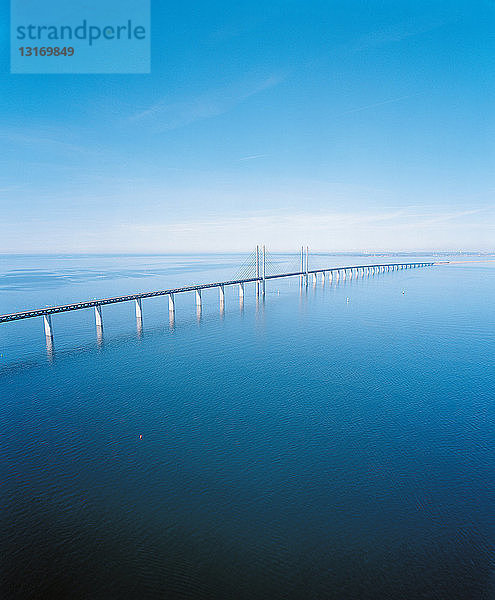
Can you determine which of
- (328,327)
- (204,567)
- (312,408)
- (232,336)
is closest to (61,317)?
(232,336)

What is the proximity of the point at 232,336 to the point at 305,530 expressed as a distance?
41061mm

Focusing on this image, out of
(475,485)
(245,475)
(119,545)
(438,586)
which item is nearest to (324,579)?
(438,586)

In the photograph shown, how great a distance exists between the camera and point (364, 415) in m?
29.5

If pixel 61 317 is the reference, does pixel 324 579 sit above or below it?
below

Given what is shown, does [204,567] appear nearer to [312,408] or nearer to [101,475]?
[101,475]

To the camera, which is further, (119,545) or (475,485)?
(475,485)

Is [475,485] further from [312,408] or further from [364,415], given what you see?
[312,408]

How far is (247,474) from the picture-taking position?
70.4 ft

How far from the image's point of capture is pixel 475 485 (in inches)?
806

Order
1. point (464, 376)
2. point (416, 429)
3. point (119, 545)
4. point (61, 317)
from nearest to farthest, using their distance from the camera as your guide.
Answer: point (119, 545) → point (416, 429) → point (464, 376) → point (61, 317)

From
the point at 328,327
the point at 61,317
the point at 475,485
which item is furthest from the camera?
the point at 61,317

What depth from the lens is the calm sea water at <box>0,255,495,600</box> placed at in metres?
15.0

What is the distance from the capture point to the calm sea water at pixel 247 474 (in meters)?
15.0

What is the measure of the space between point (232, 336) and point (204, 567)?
4272 centimetres
